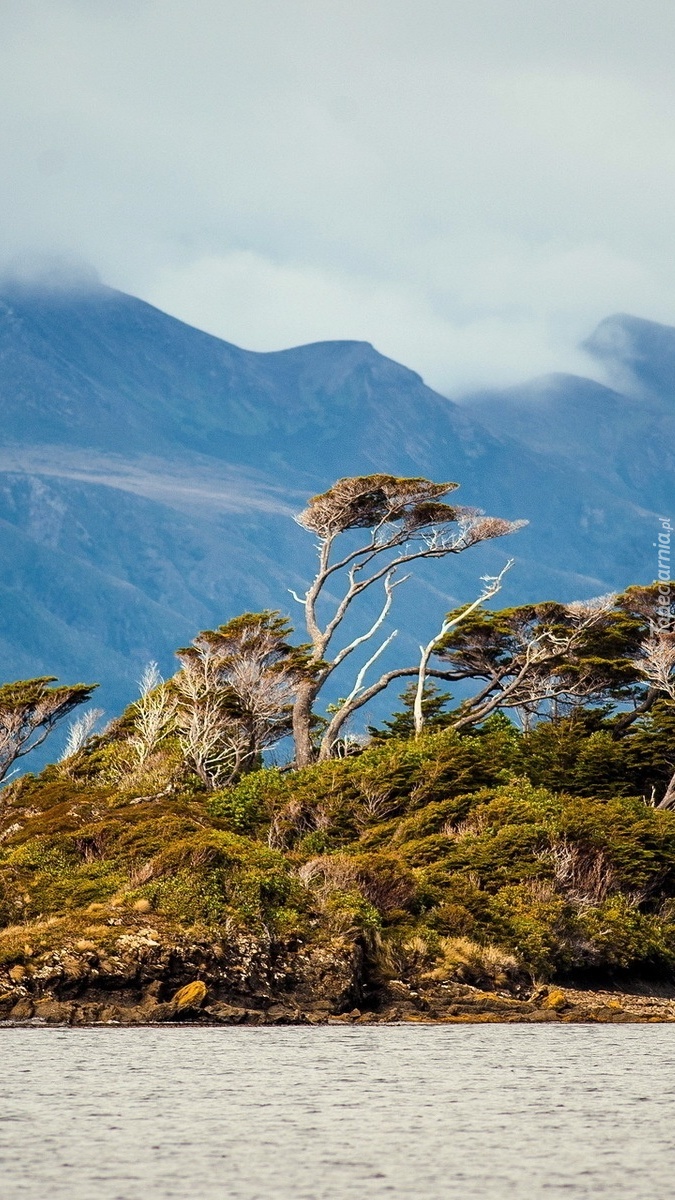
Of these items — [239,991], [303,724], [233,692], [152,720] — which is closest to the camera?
[239,991]

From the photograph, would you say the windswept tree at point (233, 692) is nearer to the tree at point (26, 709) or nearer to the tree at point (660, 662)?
the tree at point (26, 709)

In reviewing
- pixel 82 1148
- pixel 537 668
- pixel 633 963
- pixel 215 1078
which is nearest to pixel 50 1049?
pixel 215 1078

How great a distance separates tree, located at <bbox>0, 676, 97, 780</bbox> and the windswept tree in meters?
5.36

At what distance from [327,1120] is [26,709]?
3462 cm

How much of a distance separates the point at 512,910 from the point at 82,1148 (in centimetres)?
1706

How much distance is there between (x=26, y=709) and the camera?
42.9 meters

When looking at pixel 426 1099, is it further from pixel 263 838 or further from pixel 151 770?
pixel 151 770

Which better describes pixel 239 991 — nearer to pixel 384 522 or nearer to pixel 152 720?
pixel 152 720

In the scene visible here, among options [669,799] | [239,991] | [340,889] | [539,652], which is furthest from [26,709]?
[239,991]

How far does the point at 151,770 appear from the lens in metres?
34.6

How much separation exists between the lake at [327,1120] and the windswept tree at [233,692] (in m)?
19.5

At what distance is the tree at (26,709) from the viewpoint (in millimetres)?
42125

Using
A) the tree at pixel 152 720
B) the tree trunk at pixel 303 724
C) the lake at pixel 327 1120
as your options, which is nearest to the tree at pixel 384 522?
the tree trunk at pixel 303 724

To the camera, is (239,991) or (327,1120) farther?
(239,991)
